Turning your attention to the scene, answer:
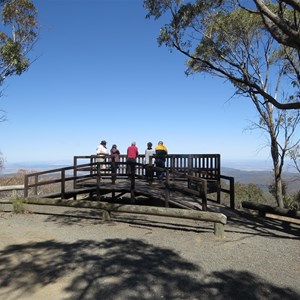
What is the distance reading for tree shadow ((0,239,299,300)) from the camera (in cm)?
470

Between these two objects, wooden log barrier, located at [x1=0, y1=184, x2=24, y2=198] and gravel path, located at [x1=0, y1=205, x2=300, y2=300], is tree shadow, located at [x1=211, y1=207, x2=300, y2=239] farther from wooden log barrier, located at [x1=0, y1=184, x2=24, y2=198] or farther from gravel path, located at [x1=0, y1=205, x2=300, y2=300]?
wooden log barrier, located at [x1=0, y1=184, x2=24, y2=198]

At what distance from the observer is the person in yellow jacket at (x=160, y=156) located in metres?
13.6

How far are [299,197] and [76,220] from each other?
15440mm

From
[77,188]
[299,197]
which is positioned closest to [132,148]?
[77,188]

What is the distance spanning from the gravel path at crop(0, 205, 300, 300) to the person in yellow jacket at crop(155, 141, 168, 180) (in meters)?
4.32

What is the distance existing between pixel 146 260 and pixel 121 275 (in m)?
0.85

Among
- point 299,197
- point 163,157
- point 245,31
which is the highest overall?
point 245,31

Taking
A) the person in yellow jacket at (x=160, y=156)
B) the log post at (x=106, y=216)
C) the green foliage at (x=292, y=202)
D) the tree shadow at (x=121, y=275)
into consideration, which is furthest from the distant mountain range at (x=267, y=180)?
the tree shadow at (x=121, y=275)

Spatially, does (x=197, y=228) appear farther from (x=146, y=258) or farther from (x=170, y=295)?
(x=170, y=295)

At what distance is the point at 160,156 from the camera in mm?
13461

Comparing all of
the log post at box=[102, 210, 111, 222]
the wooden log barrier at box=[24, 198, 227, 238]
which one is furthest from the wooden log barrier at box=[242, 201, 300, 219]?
the log post at box=[102, 210, 111, 222]

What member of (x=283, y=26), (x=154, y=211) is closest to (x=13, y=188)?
(x=154, y=211)

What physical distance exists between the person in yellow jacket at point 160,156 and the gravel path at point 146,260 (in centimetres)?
432

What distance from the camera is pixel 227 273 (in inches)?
215
